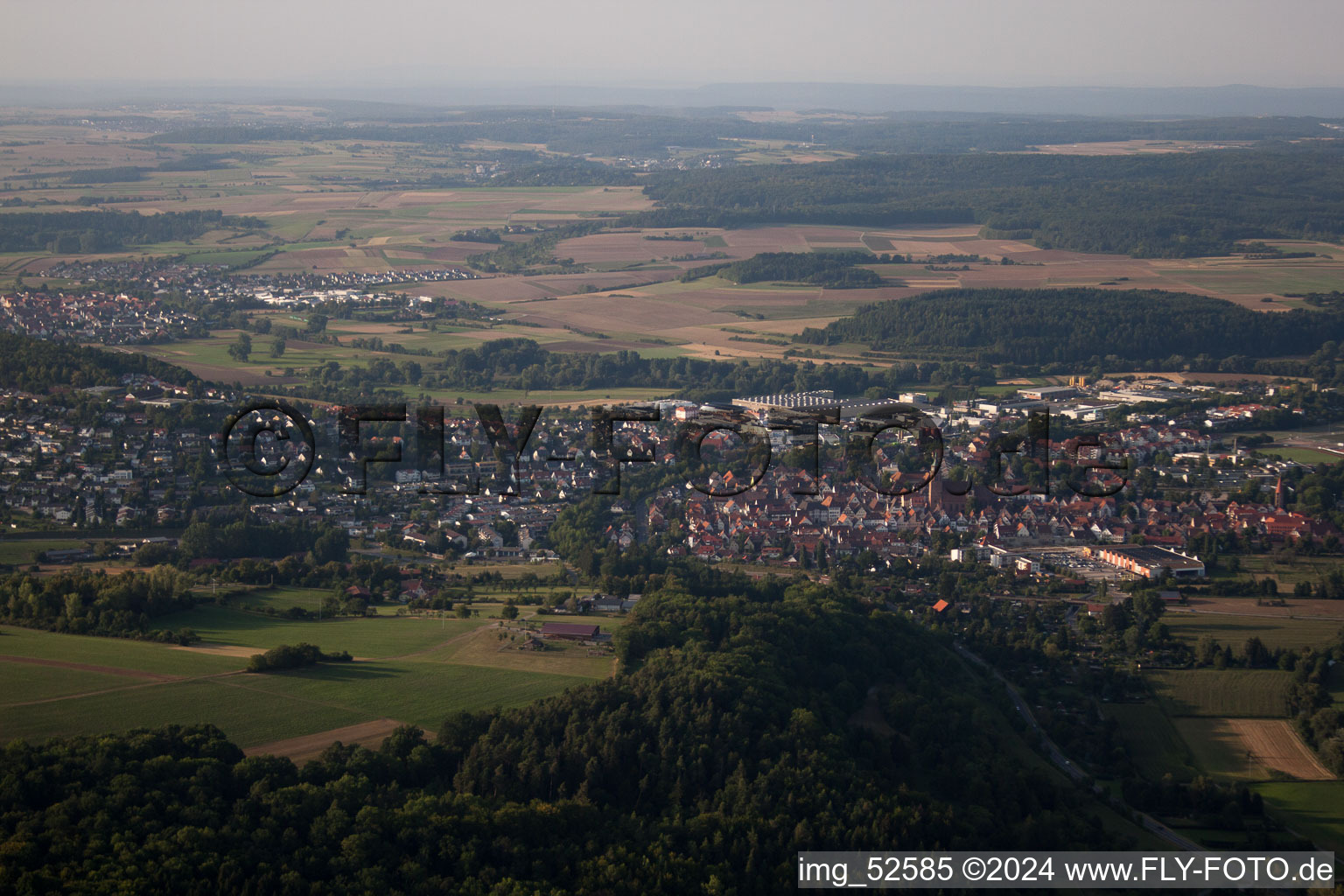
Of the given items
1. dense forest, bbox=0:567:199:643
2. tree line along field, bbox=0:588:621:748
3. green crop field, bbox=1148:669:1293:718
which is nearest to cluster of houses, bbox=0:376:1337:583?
green crop field, bbox=1148:669:1293:718

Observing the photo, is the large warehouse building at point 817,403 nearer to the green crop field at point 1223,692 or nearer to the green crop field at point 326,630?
the green crop field at point 1223,692

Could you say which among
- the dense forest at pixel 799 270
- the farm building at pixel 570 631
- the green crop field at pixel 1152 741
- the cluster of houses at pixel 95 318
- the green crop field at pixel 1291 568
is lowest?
the green crop field at pixel 1152 741

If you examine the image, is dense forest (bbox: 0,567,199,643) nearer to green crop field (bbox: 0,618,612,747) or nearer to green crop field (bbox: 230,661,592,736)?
green crop field (bbox: 0,618,612,747)

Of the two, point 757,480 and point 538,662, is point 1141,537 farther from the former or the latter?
point 538,662

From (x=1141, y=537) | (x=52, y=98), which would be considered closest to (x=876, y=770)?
(x=1141, y=537)

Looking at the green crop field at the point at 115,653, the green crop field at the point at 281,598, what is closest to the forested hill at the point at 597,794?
the green crop field at the point at 115,653

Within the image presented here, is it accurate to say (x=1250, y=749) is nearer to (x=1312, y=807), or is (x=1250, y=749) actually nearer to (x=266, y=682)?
(x=1312, y=807)
